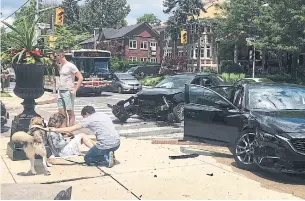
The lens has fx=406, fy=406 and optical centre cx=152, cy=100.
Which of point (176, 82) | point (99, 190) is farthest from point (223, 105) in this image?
point (176, 82)

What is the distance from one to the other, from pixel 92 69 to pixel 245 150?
18.7m

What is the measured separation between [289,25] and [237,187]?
2680 cm

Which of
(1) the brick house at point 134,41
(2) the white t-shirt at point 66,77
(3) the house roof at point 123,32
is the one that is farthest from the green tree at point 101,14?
(2) the white t-shirt at point 66,77

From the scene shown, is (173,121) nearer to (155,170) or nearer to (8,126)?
(8,126)

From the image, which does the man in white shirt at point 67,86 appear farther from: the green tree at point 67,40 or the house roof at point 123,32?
the house roof at point 123,32

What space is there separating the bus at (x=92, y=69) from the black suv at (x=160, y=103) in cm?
1140

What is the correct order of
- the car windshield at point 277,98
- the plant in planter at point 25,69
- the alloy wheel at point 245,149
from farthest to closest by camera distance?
1. the car windshield at point 277,98
2. the plant in planter at point 25,69
3. the alloy wheel at point 245,149

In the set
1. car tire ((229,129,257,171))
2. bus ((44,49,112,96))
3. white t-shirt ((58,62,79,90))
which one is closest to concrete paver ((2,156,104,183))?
white t-shirt ((58,62,79,90))

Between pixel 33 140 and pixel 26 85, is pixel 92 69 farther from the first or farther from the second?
pixel 33 140

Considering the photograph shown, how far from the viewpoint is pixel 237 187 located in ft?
18.4

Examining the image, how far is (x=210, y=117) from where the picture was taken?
303 inches

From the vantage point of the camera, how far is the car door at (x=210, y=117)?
726 centimetres

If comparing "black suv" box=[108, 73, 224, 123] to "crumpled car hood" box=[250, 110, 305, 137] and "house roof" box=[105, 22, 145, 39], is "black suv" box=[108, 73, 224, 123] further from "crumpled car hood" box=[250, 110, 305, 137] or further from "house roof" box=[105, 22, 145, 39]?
"house roof" box=[105, 22, 145, 39]

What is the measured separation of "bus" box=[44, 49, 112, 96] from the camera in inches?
940
